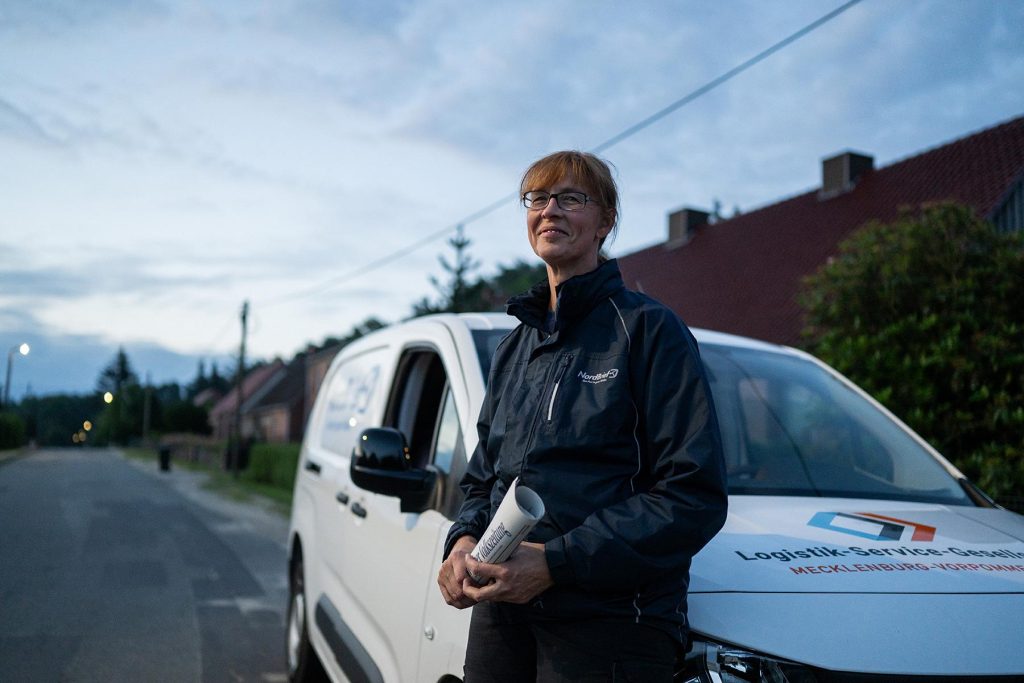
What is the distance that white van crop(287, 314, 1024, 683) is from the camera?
6.54ft

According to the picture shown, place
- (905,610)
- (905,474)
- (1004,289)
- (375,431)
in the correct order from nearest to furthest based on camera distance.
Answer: (905,610), (375,431), (905,474), (1004,289)

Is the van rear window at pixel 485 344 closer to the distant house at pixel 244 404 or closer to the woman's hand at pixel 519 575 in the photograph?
the woman's hand at pixel 519 575

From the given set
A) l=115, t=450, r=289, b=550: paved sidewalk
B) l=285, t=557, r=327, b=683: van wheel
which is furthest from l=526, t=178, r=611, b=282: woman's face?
l=115, t=450, r=289, b=550: paved sidewalk

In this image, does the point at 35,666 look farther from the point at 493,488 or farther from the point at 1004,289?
the point at 1004,289

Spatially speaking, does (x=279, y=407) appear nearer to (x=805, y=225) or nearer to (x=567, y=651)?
(x=805, y=225)

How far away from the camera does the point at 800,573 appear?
219 centimetres

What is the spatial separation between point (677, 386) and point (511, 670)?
0.78 meters

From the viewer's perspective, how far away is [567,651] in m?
1.94

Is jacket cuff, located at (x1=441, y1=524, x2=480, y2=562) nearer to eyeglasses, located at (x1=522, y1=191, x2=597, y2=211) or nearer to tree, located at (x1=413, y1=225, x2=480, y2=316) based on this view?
eyeglasses, located at (x1=522, y1=191, x2=597, y2=211)

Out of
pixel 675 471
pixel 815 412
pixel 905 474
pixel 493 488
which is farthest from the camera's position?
pixel 815 412

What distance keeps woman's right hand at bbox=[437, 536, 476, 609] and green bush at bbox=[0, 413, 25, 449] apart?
61.9m

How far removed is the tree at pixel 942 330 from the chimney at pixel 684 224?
18312 millimetres

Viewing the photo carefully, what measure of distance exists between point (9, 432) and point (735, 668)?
65414mm

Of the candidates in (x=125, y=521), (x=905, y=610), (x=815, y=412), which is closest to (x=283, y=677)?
(x=815, y=412)
